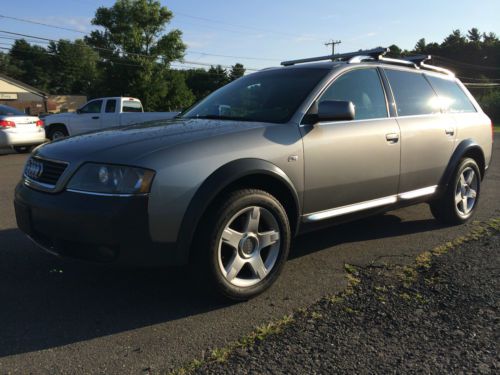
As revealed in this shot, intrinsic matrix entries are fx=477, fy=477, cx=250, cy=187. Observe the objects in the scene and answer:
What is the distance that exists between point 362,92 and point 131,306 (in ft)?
8.70

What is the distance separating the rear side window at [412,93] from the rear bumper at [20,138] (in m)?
10.6

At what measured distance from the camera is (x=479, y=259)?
416 centimetres

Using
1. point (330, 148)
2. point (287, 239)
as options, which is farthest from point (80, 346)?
point (330, 148)

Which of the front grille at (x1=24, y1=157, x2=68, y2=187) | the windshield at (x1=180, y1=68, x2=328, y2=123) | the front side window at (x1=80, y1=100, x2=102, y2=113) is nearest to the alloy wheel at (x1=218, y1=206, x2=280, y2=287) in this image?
the windshield at (x1=180, y1=68, x2=328, y2=123)

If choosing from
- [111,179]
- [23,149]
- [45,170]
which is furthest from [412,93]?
[23,149]

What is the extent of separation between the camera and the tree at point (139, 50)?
5203cm

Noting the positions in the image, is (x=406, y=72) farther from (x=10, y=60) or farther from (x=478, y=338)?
(x=10, y=60)

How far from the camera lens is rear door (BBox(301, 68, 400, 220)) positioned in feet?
12.0

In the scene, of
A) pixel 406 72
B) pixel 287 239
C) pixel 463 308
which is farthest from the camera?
pixel 406 72

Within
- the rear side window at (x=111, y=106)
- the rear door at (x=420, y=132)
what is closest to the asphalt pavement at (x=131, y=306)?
the rear door at (x=420, y=132)

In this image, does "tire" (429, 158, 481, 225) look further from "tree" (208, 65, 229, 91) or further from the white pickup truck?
"tree" (208, 65, 229, 91)

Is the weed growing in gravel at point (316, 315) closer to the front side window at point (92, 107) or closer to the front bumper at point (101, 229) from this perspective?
the front bumper at point (101, 229)

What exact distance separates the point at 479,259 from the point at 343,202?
1.36 metres

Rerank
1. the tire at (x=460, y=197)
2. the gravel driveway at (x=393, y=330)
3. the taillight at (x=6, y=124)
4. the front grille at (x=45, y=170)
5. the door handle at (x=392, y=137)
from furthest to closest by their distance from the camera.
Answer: the taillight at (x=6, y=124)
the tire at (x=460, y=197)
the door handle at (x=392, y=137)
the front grille at (x=45, y=170)
the gravel driveway at (x=393, y=330)
